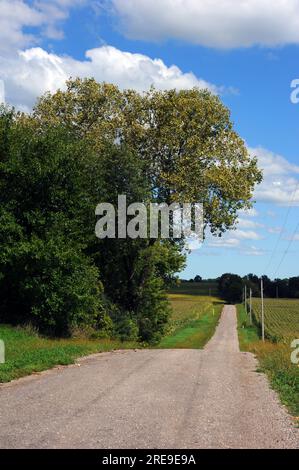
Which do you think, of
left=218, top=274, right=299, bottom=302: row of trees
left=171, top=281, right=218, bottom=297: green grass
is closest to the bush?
left=171, top=281, right=218, bottom=297: green grass

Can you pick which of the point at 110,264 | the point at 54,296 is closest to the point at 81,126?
the point at 110,264

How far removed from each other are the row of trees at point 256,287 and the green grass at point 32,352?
473ft

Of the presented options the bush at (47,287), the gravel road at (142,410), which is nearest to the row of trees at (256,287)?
the bush at (47,287)

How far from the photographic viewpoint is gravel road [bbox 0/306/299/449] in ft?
28.8

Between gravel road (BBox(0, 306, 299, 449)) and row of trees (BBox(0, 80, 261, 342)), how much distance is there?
1068 centimetres

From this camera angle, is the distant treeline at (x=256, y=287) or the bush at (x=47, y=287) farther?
the distant treeline at (x=256, y=287)

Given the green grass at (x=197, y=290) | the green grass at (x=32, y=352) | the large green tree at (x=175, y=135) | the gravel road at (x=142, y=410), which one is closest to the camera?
the gravel road at (x=142, y=410)

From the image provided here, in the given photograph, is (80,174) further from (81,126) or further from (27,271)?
(81,126)

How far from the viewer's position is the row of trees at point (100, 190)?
28.7 metres

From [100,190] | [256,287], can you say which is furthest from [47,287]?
[256,287]

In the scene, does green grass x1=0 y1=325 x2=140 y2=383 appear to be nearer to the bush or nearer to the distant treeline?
the bush

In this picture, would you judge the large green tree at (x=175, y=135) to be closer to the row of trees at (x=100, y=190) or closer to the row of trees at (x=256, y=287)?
the row of trees at (x=100, y=190)
